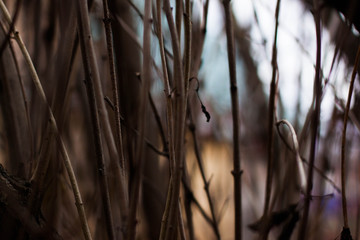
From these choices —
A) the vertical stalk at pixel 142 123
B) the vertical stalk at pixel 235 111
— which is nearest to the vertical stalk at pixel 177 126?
the vertical stalk at pixel 142 123

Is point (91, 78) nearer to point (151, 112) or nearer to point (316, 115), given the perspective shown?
point (316, 115)

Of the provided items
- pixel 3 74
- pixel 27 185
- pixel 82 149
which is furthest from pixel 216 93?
pixel 27 185

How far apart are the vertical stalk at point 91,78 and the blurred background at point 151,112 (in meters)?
0.02

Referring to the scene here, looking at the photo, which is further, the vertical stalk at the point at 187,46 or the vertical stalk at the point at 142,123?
the vertical stalk at the point at 187,46

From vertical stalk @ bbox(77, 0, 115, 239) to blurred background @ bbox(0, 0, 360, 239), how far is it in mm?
17

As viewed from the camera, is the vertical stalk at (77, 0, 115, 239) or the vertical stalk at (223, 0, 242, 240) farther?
the vertical stalk at (223, 0, 242, 240)

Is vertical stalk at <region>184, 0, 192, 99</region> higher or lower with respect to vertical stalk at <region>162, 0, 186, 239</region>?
higher

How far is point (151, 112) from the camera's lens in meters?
1.08

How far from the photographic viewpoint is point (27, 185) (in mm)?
506

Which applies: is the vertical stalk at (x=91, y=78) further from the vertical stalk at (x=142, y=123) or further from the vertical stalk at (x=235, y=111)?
the vertical stalk at (x=235, y=111)

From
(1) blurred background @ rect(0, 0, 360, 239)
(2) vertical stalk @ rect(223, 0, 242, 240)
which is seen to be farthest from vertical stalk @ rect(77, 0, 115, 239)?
(2) vertical stalk @ rect(223, 0, 242, 240)

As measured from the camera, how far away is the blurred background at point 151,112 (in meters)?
0.49

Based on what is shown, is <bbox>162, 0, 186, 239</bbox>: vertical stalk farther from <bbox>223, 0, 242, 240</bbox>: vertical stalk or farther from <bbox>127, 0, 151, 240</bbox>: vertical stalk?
<bbox>223, 0, 242, 240</bbox>: vertical stalk

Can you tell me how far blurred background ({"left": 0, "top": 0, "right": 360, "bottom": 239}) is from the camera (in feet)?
1.62
